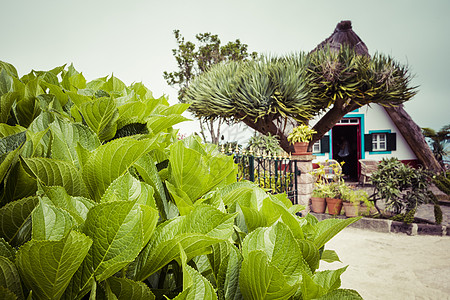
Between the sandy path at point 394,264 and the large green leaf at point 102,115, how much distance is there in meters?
4.75

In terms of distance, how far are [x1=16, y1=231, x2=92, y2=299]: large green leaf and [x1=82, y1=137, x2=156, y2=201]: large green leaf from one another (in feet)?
0.64

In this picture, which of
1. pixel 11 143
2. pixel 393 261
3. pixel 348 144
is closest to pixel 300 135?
pixel 393 261

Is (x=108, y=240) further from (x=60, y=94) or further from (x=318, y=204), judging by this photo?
(x=318, y=204)

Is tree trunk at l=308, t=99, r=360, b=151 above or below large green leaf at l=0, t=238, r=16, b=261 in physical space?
above

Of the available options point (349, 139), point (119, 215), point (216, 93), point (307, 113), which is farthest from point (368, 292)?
point (349, 139)

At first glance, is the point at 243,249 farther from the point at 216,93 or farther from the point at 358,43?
the point at 358,43

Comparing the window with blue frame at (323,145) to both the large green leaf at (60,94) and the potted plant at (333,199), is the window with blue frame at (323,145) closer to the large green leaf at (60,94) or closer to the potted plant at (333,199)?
the potted plant at (333,199)

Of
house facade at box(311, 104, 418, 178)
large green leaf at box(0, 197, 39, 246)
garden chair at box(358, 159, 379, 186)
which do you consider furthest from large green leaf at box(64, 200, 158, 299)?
house facade at box(311, 104, 418, 178)

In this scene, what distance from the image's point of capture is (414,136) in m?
16.2

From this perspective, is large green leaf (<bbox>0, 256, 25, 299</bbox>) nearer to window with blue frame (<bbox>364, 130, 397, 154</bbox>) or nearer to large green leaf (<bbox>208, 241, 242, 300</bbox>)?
large green leaf (<bbox>208, 241, 242, 300</bbox>)

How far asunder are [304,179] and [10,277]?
28.8 ft

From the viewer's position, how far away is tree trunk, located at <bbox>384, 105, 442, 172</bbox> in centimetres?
1609

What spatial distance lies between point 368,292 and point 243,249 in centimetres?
494

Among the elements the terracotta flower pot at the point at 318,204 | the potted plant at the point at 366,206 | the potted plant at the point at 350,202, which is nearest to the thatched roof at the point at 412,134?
the potted plant at the point at 366,206
